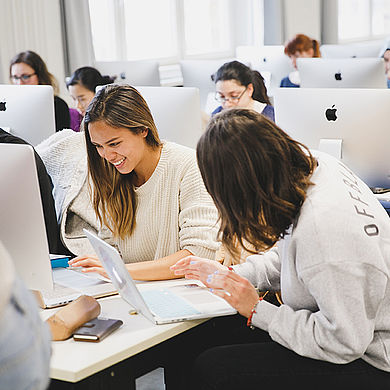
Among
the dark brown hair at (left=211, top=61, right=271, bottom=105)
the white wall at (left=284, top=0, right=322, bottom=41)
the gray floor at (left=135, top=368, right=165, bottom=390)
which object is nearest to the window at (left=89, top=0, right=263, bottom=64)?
the white wall at (left=284, top=0, right=322, bottom=41)

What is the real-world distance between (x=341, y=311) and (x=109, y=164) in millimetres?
964

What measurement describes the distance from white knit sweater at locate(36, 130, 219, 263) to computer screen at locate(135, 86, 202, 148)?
1.54 ft

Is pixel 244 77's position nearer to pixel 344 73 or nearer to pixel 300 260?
pixel 344 73

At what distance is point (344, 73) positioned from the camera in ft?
12.7

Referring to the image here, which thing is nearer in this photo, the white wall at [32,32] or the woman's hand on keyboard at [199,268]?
the woman's hand on keyboard at [199,268]

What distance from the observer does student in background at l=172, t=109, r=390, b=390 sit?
140cm

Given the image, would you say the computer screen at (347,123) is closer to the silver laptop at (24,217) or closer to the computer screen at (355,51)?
the silver laptop at (24,217)

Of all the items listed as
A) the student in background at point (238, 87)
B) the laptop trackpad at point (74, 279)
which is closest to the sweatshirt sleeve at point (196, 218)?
the laptop trackpad at point (74, 279)

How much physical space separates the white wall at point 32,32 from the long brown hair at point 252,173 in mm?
3487

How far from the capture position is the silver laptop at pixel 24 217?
58.9 inches

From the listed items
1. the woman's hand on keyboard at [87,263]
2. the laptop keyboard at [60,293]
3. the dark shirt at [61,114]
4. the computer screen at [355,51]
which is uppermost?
the computer screen at [355,51]

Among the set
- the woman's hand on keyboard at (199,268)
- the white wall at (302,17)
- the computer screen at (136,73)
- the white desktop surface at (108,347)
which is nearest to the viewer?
the white desktop surface at (108,347)

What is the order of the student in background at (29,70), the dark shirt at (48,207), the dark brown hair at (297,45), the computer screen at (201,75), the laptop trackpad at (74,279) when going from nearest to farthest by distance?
the laptop trackpad at (74,279), the dark shirt at (48,207), the student in background at (29,70), the computer screen at (201,75), the dark brown hair at (297,45)

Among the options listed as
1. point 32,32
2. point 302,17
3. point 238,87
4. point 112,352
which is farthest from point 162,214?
point 302,17
